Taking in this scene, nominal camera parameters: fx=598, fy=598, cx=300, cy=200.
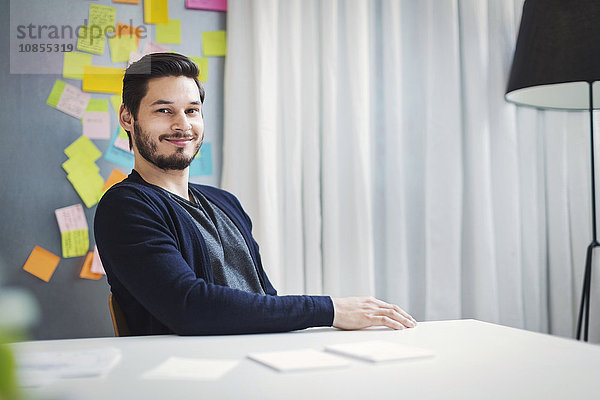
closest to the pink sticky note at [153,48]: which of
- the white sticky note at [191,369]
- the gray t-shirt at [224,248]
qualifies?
the gray t-shirt at [224,248]

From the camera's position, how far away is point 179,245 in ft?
4.61

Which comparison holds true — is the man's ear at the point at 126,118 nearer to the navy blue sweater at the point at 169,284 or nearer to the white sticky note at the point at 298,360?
the navy blue sweater at the point at 169,284

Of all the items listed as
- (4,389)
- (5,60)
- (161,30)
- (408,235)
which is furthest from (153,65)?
(4,389)

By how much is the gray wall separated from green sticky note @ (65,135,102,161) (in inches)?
0.8

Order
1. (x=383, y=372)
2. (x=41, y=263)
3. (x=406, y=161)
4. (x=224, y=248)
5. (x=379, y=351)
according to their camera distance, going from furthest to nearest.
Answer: (x=406, y=161)
(x=41, y=263)
(x=224, y=248)
(x=379, y=351)
(x=383, y=372)

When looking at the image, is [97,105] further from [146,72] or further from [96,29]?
[146,72]

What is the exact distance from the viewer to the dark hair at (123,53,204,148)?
1.65m

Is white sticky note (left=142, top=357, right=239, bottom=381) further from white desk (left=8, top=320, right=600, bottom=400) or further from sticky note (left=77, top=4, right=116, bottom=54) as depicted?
sticky note (left=77, top=4, right=116, bottom=54)

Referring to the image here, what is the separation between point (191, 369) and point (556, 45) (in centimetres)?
182

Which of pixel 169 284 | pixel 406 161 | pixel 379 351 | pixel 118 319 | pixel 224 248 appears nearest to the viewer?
pixel 379 351

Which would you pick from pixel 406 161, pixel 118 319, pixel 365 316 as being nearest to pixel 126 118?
pixel 118 319

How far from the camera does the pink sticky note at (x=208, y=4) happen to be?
2135 millimetres

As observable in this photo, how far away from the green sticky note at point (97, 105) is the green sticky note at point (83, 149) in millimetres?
103

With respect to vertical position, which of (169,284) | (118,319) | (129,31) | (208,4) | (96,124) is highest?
(208,4)
